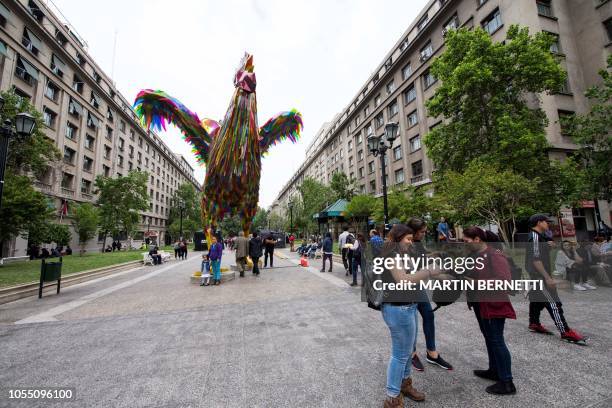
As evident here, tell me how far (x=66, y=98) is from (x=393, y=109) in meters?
34.5

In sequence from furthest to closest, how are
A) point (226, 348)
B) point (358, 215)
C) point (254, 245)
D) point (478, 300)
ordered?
point (358, 215)
point (254, 245)
point (226, 348)
point (478, 300)

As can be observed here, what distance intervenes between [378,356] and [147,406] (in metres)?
2.53

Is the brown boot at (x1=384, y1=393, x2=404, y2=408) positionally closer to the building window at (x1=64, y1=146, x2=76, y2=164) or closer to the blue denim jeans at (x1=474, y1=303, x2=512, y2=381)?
the blue denim jeans at (x1=474, y1=303, x2=512, y2=381)

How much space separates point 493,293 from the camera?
8.44 ft

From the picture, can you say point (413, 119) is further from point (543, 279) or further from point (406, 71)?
point (543, 279)

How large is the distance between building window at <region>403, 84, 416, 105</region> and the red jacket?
93.2 feet

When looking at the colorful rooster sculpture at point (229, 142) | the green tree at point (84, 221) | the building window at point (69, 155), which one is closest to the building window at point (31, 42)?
the building window at point (69, 155)

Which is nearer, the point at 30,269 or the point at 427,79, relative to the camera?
the point at 30,269

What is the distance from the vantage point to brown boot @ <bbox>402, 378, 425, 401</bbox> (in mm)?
2449

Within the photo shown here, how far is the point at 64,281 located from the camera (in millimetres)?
9203

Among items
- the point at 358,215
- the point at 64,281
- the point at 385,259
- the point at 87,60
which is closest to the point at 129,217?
the point at 87,60

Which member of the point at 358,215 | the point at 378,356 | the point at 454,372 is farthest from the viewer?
the point at 358,215

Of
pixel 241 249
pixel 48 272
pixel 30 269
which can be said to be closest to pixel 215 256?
pixel 241 249

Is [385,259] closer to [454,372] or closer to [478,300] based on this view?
[478,300]
